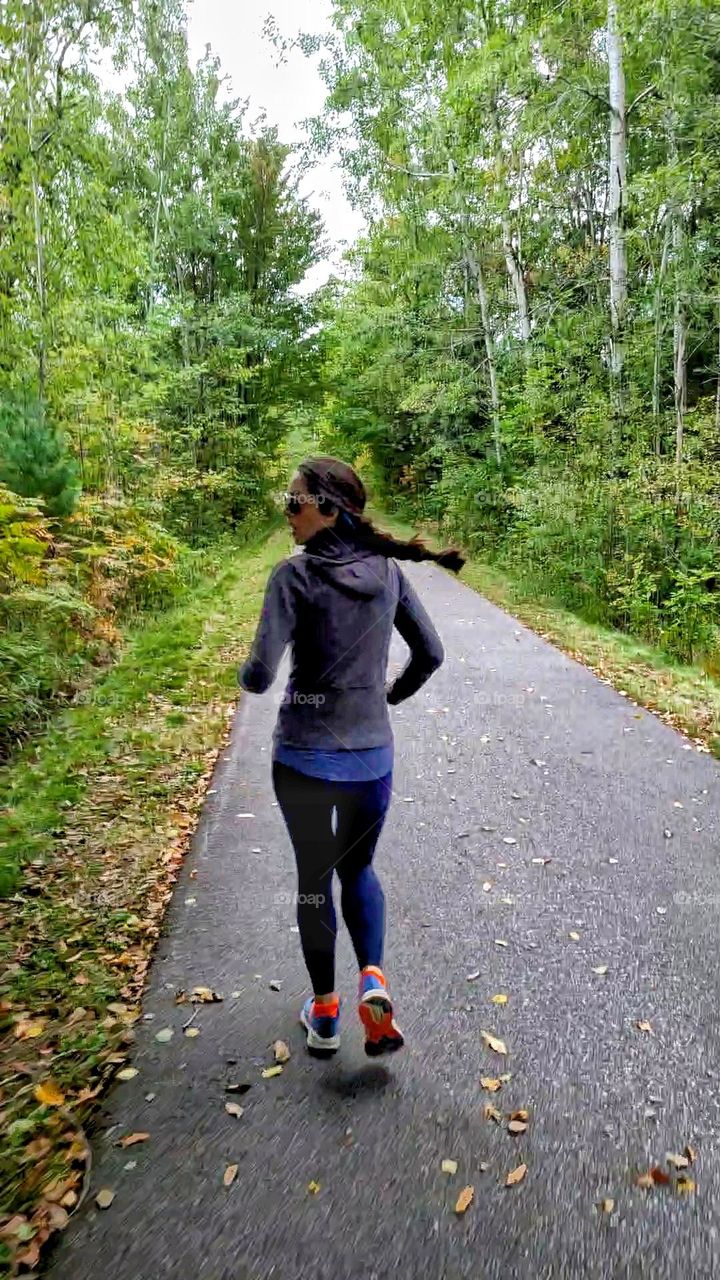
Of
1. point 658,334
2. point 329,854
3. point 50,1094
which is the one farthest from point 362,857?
point 658,334

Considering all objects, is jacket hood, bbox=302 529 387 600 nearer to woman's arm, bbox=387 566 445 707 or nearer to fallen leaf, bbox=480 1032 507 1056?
woman's arm, bbox=387 566 445 707

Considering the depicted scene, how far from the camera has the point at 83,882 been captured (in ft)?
14.0

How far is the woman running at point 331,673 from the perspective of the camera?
252cm

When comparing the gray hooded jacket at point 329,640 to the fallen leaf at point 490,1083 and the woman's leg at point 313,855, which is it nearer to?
the woman's leg at point 313,855

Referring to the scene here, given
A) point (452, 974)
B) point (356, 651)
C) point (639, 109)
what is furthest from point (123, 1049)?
point (639, 109)

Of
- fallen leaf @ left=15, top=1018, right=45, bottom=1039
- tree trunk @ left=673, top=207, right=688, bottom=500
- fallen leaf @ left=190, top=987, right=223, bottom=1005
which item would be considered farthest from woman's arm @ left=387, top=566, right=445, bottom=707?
tree trunk @ left=673, top=207, right=688, bottom=500

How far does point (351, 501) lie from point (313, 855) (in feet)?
3.98

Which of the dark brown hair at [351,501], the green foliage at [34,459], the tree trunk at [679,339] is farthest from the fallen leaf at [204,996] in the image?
the tree trunk at [679,339]

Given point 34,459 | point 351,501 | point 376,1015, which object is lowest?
point 376,1015

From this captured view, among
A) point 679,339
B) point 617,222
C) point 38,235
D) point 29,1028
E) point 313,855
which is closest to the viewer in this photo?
point 313,855

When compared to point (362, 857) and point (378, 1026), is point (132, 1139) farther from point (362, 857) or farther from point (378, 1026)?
point (362, 857)

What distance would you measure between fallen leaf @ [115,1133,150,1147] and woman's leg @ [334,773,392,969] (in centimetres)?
91

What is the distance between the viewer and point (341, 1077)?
9.29 feet

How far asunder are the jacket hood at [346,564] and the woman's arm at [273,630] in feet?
0.36
